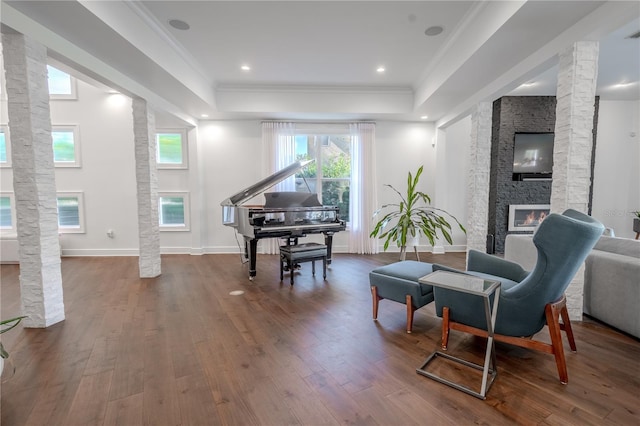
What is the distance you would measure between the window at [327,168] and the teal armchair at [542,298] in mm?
4076

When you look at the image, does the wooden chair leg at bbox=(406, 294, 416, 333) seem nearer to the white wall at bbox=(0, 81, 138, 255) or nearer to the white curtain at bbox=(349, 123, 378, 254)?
the white curtain at bbox=(349, 123, 378, 254)

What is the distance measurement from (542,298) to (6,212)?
8.08 metres

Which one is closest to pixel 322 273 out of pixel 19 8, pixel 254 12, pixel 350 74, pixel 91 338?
pixel 91 338

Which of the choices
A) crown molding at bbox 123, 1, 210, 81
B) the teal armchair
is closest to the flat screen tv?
the teal armchair

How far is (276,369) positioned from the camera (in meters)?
2.08

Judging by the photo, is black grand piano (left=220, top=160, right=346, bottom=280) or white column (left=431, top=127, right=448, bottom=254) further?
white column (left=431, top=127, right=448, bottom=254)

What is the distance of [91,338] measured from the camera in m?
2.56

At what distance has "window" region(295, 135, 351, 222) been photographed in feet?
20.0

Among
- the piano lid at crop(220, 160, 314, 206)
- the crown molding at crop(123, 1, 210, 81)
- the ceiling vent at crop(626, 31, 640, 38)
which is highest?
the ceiling vent at crop(626, 31, 640, 38)

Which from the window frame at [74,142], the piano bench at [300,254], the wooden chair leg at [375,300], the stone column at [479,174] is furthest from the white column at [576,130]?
the window frame at [74,142]

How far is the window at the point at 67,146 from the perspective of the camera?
546 centimetres

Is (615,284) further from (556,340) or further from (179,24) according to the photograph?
(179,24)

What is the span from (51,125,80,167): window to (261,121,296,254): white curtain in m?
3.57

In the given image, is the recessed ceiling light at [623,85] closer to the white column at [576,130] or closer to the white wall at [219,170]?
the white wall at [219,170]
